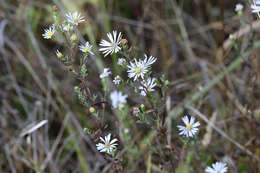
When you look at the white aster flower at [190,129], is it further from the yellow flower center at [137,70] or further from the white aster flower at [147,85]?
the yellow flower center at [137,70]

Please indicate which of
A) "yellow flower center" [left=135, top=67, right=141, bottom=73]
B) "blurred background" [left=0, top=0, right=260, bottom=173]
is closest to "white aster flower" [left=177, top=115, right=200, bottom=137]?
"yellow flower center" [left=135, top=67, right=141, bottom=73]

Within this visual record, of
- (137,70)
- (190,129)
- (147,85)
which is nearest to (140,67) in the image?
(137,70)

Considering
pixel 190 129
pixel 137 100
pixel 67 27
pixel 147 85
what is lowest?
pixel 190 129

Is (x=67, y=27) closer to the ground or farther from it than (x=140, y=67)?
farther from it

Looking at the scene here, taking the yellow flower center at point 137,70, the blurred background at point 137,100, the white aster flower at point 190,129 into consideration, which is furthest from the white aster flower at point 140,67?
the blurred background at point 137,100

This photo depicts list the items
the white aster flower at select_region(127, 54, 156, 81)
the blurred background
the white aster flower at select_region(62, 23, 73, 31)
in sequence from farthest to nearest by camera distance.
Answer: the blurred background → the white aster flower at select_region(62, 23, 73, 31) → the white aster flower at select_region(127, 54, 156, 81)

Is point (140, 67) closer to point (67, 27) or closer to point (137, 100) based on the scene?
point (67, 27)

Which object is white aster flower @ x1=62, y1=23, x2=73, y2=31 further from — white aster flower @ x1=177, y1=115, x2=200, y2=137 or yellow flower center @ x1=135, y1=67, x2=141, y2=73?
white aster flower @ x1=177, y1=115, x2=200, y2=137

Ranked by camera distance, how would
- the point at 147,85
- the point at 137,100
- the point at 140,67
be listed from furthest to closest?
the point at 137,100
the point at 147,85
the point at 140,67
